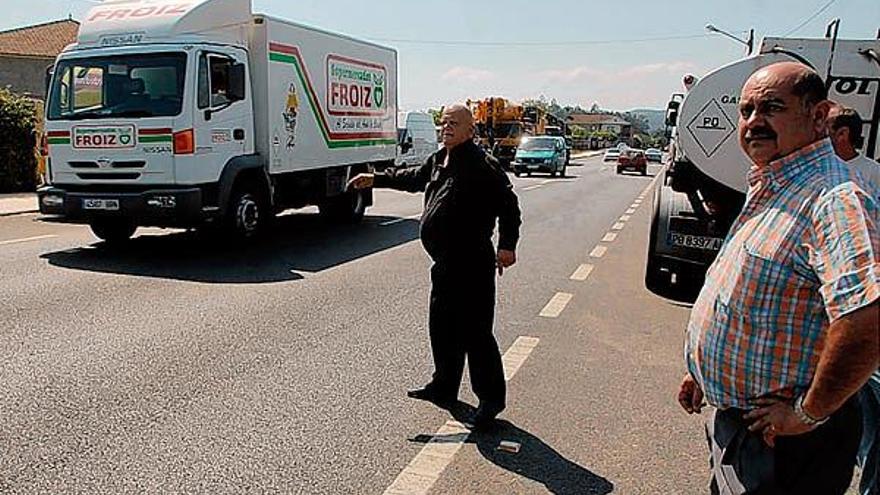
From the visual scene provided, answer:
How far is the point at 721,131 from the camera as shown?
7.89 metres

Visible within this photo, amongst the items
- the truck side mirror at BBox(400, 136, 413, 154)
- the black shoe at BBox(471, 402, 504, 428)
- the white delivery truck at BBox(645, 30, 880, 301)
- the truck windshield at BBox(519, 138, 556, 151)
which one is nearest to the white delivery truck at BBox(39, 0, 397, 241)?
the white delivery truck at BBox(645, 30, 880, 301)

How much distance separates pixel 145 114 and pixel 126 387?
576 cm

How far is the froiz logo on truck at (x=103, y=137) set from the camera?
32.2 ft

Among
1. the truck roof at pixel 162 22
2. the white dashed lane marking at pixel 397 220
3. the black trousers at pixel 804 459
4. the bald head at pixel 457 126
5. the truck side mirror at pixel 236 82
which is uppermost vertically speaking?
the truck roof at pixel 162 22

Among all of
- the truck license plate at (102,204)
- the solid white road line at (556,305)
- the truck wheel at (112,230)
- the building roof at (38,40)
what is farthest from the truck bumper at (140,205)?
the building roof at (38,40)

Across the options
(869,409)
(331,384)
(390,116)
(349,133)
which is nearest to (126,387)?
(331,384)

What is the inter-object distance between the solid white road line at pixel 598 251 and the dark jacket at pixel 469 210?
7.01 m

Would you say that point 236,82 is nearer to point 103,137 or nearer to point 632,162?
point 103,137

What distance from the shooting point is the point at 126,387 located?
16.2 feet

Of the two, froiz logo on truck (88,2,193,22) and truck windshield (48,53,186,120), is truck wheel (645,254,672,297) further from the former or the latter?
froiz logo on truck (88,2,193,22)

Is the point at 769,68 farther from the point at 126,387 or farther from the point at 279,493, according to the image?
the point at 126,387

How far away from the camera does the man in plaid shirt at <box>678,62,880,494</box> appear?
1.88m

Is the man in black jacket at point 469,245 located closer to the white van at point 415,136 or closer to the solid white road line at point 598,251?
the solid white road line at point 598,251

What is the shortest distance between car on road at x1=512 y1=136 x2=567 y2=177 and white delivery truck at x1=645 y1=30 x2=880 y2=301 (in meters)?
26.4
